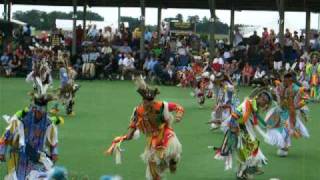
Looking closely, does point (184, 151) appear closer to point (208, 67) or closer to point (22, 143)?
point (22, 143)

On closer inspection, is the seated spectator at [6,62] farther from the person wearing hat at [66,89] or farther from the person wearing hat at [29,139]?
the person wearing hat at [29,139]

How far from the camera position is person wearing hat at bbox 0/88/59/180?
7926 millimetres

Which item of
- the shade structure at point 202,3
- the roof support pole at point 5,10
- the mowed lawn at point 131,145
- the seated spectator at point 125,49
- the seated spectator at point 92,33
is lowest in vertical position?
the mowed lawn at point 131,145

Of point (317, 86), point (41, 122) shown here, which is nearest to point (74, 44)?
point (317, 86)

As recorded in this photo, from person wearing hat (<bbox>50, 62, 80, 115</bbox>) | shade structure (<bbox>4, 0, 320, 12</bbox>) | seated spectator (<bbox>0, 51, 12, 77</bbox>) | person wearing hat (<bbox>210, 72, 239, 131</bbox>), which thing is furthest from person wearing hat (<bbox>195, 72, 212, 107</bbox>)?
shade structure (<bbox>4, 0, 320, 12</bbox>)

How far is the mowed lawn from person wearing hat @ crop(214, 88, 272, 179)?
0.35 meters

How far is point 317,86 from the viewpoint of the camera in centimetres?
2442

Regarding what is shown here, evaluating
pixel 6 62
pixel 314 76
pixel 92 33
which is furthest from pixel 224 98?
pixel 92 33

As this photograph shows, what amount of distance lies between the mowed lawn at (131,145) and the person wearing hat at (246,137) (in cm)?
35

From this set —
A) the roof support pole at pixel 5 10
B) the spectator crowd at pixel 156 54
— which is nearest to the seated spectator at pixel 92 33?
the spectator crowd at pixel 156 54

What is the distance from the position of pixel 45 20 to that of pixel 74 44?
27892 millimetres

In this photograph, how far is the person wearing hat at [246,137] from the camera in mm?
10016

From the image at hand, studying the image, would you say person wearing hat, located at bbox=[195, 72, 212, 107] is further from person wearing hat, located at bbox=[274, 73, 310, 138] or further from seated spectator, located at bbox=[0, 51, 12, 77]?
seated spectator, located at bbox=[0, 51, 12, 77]

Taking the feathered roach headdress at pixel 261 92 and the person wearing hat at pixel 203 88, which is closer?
the feathered roach headdress at pixel 261 92
